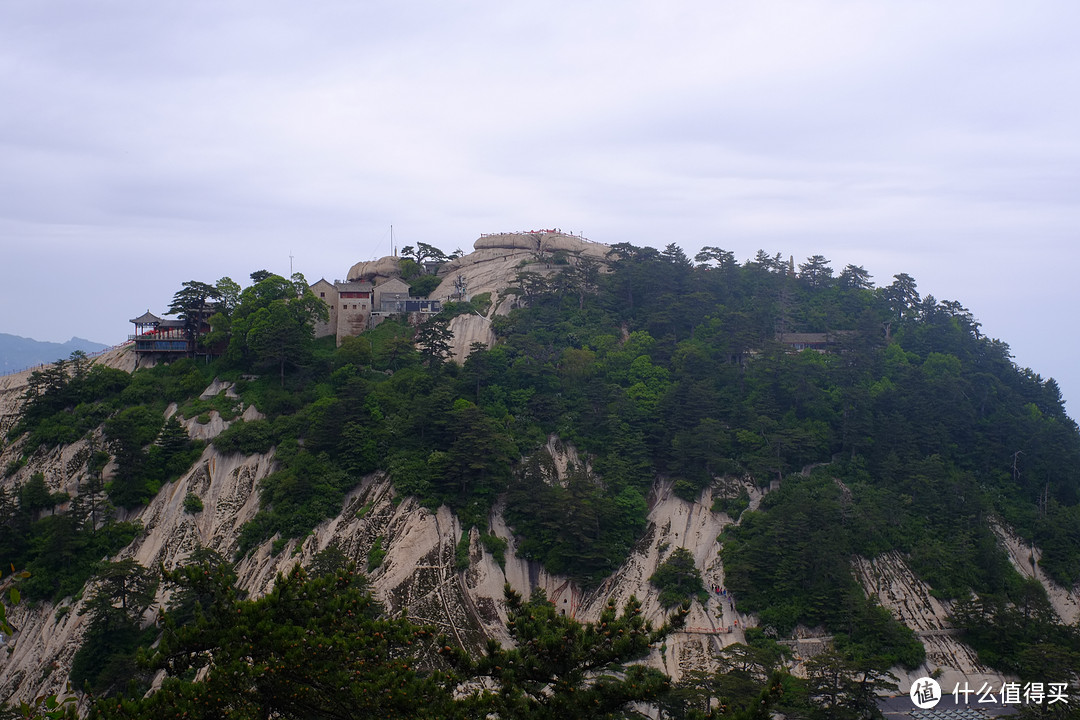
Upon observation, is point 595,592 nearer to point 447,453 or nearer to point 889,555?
point 447,453

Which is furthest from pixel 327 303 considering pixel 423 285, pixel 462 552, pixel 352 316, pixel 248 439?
pixel 462 552

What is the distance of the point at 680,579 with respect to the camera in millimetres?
35062

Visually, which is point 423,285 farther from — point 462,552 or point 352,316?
point 462,552

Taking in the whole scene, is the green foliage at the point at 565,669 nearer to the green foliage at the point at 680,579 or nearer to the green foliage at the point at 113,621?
the green foliage at the point at 680,579

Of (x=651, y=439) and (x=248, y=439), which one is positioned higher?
(x=248, y=439)

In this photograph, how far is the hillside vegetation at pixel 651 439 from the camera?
115ft

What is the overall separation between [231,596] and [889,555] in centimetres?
2963

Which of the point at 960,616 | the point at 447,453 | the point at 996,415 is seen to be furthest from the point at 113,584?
the point at 996,415

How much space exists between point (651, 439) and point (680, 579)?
28.4 feet
